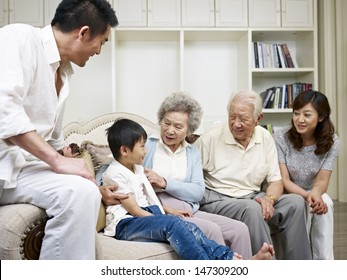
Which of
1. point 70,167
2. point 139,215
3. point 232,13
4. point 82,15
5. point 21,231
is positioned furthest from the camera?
point 232,13

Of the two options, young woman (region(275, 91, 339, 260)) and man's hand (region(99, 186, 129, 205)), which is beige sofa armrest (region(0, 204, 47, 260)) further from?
young woman (region(275, 91, 339, 260))

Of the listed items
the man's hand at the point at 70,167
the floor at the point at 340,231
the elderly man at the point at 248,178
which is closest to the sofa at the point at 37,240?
the man's hand at the point at 70,167

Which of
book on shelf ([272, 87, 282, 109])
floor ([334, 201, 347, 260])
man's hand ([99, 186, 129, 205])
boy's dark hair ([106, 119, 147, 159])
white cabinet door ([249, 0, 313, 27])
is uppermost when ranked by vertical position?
white cabinet door ([249, 0, 313, 27])

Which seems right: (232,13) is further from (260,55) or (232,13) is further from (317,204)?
(317,204)

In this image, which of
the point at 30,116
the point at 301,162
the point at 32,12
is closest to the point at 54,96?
the point at 30,116

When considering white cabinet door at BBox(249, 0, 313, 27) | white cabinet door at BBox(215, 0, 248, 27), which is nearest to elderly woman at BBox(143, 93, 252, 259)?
white cabinet door at BBox(215, 0, 248, 27)

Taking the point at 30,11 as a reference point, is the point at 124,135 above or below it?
below

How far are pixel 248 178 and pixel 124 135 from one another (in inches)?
29.3

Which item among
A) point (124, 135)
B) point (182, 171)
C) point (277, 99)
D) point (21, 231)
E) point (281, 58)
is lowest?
point (21, 231)

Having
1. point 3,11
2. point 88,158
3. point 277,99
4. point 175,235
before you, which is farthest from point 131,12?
point 175,235

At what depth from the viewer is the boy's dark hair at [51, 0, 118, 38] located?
5.13ft

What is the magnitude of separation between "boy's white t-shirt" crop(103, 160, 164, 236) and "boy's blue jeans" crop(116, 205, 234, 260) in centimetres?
6

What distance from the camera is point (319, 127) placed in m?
2.47

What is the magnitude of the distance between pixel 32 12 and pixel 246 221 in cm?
320
